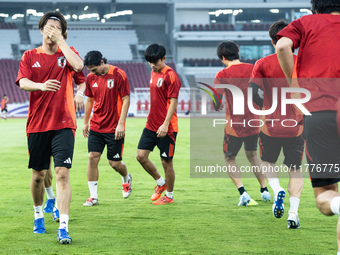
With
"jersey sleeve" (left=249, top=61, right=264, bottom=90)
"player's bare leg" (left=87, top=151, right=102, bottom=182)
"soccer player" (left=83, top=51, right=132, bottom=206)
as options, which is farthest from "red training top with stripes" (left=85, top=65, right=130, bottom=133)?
"jersey sleeve" (left=249, top=61, right=264, bottom=90)

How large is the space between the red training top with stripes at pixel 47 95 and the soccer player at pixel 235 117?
2.42m

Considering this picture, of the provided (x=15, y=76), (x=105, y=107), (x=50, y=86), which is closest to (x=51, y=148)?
(x=50, y=86)

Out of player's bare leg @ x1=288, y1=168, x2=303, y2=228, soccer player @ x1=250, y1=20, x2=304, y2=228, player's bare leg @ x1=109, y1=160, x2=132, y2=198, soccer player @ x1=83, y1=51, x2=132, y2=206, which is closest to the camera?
player's bare leg @ x1=288, y1=168, x2=303, y2=228

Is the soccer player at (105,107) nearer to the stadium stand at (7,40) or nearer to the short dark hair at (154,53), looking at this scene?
the short dark hair at (154,53)

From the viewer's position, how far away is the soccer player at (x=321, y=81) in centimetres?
369

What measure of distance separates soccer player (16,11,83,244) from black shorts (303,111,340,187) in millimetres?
2510

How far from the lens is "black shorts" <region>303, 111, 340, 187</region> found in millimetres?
3678

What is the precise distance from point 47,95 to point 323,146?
2.91 meters

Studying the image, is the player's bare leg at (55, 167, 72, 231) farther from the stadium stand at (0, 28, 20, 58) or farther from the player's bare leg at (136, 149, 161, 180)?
the stadium stand at (0, 28, 20, 58)

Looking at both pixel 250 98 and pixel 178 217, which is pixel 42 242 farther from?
pixel 250 98

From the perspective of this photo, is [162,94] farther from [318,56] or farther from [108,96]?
[318,56]

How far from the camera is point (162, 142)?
7.77 meters

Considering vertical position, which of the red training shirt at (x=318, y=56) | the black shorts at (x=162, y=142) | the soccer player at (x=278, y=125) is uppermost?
the red training shirt at (x=318, y=56)

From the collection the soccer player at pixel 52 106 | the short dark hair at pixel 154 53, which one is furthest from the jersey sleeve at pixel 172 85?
the soccer player at pixel 52 106
